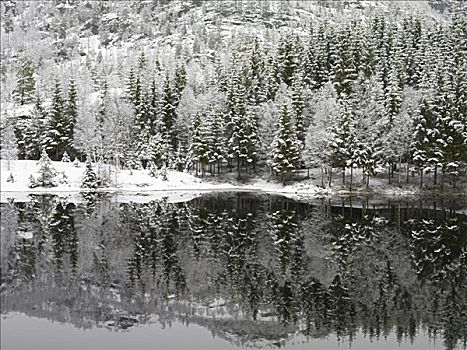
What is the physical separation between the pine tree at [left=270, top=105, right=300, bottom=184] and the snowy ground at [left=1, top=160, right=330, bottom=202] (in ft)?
9.82

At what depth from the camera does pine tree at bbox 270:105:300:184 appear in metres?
66.6

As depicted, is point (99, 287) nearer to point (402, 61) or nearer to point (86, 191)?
point (86, 191)

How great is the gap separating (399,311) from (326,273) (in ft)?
17.7

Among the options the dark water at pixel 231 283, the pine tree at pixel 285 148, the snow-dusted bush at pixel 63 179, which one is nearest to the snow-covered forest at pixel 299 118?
the pine tree at pixel 285 148

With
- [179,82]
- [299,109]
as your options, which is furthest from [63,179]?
[299,109]

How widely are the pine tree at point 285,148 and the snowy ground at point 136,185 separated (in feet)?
9.82

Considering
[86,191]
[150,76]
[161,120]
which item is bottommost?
[86,191]

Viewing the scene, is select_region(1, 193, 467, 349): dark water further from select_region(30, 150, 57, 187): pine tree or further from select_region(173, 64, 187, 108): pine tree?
select_region(173, 64, 187, 108): pine tree

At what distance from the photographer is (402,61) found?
84.9 metres

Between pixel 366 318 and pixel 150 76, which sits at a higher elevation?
pixel 150 76

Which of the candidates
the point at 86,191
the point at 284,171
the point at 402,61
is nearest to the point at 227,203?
the point at 284,171

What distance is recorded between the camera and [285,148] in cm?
6719

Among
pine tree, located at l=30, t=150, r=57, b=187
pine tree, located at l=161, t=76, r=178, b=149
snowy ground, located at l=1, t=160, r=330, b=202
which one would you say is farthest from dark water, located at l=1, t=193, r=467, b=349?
pine tree, located at l=161, t=76, r=178, b=149

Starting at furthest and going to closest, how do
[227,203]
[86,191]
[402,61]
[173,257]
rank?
[402,61]
[86,191]
[227,203]
[173,257]
